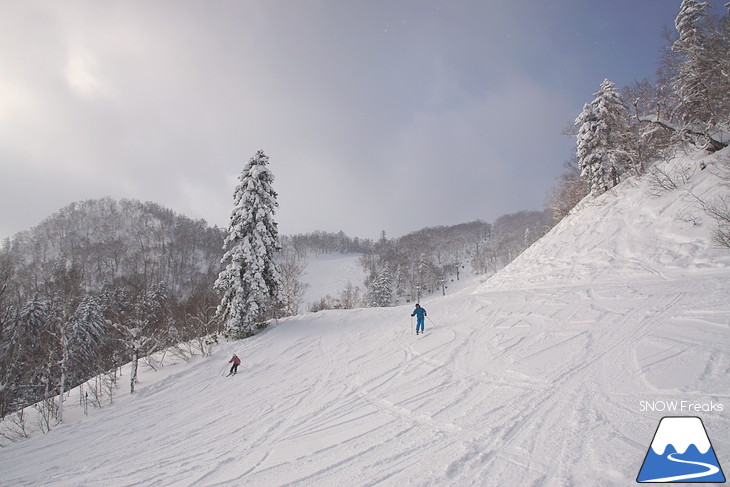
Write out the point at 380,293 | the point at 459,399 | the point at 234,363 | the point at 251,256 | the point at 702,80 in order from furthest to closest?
the point at 380,293 → the point at 251,256 → the point at 702,80 → the point at 234,363 → the point at 459,399

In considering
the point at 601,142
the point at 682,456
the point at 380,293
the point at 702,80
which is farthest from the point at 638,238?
the point at 380,293

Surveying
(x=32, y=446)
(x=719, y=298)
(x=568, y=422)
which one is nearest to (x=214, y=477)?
(x=568, y=422)

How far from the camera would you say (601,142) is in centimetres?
2705

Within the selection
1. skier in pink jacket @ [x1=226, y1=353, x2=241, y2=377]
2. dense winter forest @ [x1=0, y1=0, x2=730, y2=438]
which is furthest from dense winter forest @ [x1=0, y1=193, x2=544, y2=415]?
skier in pink jacket @ [x1=226, y1=353, x2=241, y2=377]

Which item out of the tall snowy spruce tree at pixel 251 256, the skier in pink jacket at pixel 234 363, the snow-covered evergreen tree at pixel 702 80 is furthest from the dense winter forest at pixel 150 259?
the snow-covered evergreen tree at pixel 702 80

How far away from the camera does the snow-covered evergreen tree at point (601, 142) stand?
2566 cm

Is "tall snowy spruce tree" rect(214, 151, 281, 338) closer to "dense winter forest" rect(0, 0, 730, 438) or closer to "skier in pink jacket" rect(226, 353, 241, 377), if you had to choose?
"dense winter forest" rect(0, 0, 730, 438)

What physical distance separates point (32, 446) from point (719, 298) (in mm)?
21621

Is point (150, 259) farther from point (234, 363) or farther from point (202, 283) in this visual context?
point (234, 363)

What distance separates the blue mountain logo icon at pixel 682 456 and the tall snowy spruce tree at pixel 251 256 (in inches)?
673

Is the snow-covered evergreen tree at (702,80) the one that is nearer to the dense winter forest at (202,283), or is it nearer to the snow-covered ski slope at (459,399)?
the dense winter forest at (202,283)

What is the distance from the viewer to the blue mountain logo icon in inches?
134

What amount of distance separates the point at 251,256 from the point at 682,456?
59.2ft

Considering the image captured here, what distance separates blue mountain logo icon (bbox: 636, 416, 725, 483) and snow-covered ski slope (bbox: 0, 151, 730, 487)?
0.45 ft
